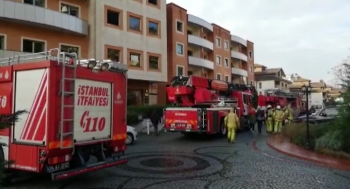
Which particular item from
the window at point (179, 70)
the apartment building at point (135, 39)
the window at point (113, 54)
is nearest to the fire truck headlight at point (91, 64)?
the apartment building at point (135, 39)

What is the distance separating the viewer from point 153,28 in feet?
101

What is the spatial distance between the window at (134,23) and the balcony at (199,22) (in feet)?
37.9

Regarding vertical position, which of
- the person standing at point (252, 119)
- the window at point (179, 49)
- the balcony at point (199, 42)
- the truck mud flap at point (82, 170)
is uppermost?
the balcony at point (199, 42)

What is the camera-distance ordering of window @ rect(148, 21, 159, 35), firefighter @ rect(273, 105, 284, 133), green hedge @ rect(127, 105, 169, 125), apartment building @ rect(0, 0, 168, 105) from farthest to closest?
window @ rect(148, 21, 159, 35), green hedge @ rect(127, 105, 169, 125), apartment building @ rect(0, 0, 168, 105), firefighter @ rect(273, 105, 284, 133)

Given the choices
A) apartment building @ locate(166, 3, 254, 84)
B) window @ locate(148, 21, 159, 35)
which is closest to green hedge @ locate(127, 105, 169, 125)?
window @ locate(148, 21, 159, 35)

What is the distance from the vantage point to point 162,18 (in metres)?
31.6

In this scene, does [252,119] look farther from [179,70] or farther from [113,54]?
[179,70]

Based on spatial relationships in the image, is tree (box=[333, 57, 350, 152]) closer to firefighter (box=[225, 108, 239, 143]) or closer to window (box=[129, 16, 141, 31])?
firefighter (box=[225, 108, 239, 143])

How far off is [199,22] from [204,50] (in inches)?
180

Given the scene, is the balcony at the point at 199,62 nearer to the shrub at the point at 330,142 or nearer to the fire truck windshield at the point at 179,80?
the fire truck windshield at the point at 179,80

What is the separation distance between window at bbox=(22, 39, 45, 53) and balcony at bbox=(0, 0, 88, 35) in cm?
127

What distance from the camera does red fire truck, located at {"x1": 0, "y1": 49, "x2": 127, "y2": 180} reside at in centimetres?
648

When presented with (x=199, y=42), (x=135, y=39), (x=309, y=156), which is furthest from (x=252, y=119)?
(x=199, y=42)

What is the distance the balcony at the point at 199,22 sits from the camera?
39791mm
